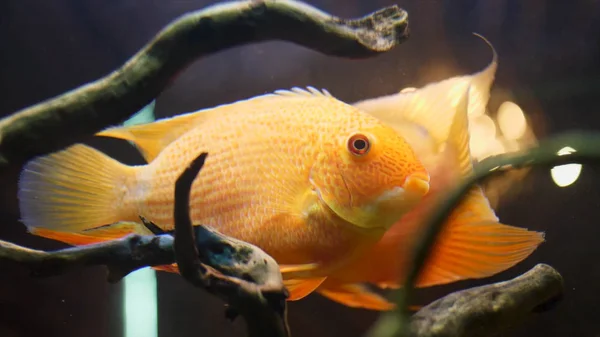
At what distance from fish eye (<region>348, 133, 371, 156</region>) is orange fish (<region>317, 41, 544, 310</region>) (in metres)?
0.20

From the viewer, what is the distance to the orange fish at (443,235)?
1.08 metres

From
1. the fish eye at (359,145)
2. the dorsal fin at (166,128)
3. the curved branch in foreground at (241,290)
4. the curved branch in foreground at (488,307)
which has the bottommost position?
the curved branch in foreground at (488,307)

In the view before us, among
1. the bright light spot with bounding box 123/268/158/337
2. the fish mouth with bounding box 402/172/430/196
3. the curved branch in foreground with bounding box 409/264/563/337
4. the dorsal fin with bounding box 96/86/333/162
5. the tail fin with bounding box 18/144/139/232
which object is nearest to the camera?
the curved branch in foreground with bounding box 409/264/563/337

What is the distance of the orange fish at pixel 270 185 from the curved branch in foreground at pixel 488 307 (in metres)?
0.25

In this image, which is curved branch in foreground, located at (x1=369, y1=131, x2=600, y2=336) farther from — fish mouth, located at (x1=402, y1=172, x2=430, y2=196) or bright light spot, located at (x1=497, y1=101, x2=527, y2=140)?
bright light spot, located at (x1=497, y1=101, x2=527, y2=140)

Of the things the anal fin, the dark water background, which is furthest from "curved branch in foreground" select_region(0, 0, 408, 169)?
the anal fin

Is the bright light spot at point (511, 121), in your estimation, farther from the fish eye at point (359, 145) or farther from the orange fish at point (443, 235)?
the fish eye at point (359, 145)

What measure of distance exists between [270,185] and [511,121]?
2.68 ft

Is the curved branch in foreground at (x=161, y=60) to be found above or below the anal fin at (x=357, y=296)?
above

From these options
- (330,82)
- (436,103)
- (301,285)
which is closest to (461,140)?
(436,103)

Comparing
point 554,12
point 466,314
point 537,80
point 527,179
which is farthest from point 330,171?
point 554,12

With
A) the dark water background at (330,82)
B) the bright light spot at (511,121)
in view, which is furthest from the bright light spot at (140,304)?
the bright light spot at (511,121)

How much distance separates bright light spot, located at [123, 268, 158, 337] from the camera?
5.28 ft

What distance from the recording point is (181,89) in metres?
1.55
